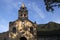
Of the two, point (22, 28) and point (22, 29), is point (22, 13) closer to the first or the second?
point (22, 28)

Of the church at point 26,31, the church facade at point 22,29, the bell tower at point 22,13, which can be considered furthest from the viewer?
the bell tower at point 22,13

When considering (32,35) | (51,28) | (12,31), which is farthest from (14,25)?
(51,28)

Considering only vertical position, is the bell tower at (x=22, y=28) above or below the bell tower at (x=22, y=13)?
below

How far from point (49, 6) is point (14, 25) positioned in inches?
755

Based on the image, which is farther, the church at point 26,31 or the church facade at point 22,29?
the church facade at point 22,29

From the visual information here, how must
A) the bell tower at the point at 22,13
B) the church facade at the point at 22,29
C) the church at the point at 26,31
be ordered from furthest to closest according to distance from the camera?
the bell tower at the point at 22,13
the church facade at the point at 22,29
the church at the point at 26,31

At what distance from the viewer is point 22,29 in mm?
40312

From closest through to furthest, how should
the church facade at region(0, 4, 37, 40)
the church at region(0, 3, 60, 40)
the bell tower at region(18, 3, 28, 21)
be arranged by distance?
the church at region(0, 3, 60, 40), the church facade at region(0, 4, 37, 40), the bell tower at region(18, 3, 28, 21)

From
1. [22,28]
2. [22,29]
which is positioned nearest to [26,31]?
[22,29]

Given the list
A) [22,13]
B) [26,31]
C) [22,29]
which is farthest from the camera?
[22,13]

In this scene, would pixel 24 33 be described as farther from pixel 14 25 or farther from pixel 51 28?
pixel 51 28

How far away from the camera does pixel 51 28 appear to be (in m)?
42.4

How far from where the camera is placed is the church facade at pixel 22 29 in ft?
131

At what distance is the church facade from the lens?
39938mm
